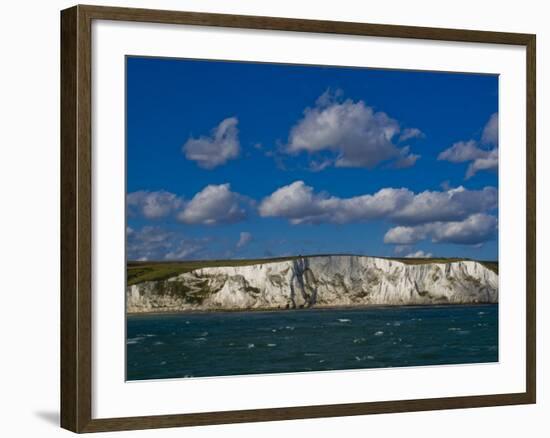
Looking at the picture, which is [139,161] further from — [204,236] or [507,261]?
[507,261]

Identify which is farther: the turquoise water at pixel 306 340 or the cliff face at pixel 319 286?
the cliff face at pixel 319 286

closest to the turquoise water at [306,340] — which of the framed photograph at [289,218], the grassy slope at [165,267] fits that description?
the framed photograph at [289,218]

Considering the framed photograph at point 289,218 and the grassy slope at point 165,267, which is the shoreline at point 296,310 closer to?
the framed photograph at point 289,218

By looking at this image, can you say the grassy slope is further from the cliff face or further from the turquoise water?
the turquoise water

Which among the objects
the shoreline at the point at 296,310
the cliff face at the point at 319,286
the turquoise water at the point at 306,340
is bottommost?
the turquoise water at the point at 306,340

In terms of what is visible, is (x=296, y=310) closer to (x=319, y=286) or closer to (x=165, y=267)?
(x=319, y=286)

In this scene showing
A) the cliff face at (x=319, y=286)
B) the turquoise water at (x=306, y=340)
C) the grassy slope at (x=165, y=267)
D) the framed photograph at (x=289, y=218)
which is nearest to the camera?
the framed photograph at (x=289, y=218)

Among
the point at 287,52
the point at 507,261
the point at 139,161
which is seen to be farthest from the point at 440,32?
the point at 139,161
